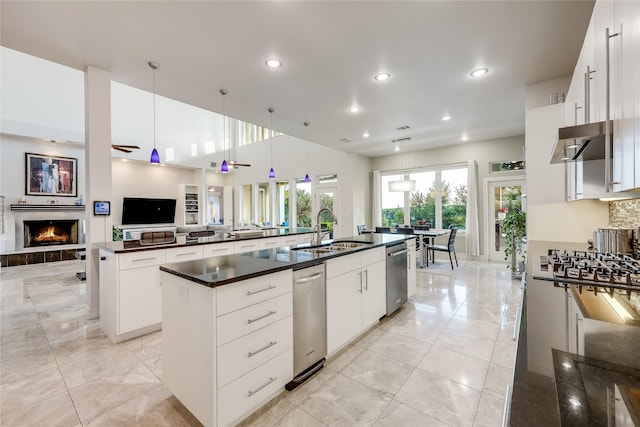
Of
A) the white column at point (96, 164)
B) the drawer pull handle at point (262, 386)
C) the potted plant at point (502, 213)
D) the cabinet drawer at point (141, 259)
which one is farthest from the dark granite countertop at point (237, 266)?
the potted plant at point (502, 213)

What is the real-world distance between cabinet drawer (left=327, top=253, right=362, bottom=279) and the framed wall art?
27.8ft

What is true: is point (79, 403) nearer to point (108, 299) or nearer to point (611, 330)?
point (108, 299)

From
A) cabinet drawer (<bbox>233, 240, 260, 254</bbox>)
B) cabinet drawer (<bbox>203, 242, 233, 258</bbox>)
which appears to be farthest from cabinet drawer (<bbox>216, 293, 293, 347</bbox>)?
cabinet drawer (<bbox>233, 240, 260, 254</bbox>)

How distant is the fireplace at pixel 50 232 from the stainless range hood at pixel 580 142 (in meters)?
9.79

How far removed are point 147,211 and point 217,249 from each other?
6282 mm

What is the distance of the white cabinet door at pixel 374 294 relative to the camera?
2605mm

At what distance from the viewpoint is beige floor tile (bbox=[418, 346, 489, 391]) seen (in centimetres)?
196

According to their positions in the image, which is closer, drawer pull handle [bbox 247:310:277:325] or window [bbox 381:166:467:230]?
drawer pull handle [bbox 247:310:277:325]

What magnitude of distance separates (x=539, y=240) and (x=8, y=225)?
10.2m

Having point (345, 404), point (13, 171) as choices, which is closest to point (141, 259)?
point (345, 404)

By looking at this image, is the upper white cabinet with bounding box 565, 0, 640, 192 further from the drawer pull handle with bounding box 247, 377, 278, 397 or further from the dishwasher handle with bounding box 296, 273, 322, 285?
the drawer pull handle with bounding box 247, 377, 278, 397

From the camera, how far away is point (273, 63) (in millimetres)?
2982

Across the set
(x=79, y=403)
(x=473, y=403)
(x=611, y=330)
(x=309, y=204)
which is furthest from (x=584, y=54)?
(x=309, y=204)

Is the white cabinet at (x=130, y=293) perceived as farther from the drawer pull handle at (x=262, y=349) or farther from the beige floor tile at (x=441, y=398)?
the beige floor tile at (x=441, y=398)
